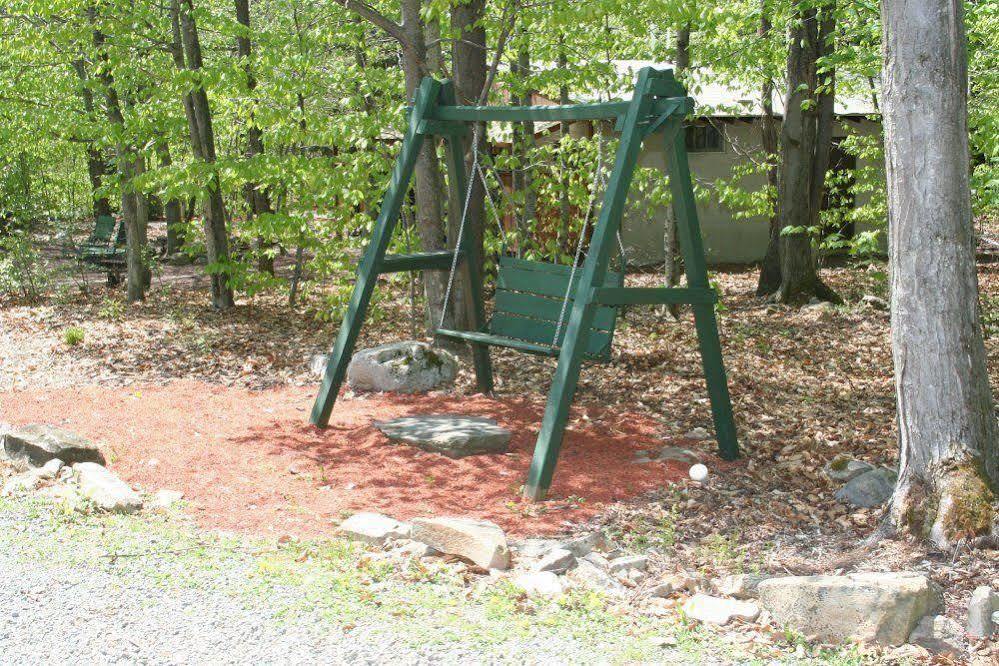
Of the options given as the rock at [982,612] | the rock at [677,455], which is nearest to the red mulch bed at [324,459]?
the rock at [677,455]

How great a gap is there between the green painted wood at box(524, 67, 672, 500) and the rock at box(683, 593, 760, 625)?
1543 mm

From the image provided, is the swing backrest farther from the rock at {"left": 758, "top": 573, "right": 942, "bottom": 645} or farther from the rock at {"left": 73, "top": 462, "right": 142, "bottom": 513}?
the rock at {"left": 758, "top": 573, "right": 942, "bottom": 645}

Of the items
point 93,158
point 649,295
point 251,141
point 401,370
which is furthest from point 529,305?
point 93,158

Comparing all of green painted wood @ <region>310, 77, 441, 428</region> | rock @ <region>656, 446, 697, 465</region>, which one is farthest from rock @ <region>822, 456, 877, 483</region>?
green painted wood @ <region>310, 77, 441, 428</region>

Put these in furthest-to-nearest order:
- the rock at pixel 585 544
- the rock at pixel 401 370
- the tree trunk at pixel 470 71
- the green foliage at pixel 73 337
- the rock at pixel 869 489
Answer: the green foliage at pixel 73 337 < the tree trunk at pixel 470 71 < the rock at pixel 401 370 < the rock at pixel 869 489 < the rock at pixel 585 544

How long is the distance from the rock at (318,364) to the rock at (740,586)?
204 inches

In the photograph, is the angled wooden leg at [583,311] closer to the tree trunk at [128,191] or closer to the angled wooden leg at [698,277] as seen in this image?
the angled wooden leg at [698,277]

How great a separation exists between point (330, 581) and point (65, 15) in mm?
9478

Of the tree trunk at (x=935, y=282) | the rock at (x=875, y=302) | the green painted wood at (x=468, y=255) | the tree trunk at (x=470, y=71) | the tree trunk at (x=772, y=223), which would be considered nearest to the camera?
the tree trunk at (x=935, y=282)

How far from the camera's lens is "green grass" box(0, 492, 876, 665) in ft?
11.5

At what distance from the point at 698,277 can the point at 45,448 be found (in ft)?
13.5

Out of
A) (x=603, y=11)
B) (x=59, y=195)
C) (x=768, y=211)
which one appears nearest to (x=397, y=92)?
(x=603, y=11)

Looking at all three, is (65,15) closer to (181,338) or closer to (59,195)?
(181,338)

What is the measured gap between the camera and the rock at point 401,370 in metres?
7.89
